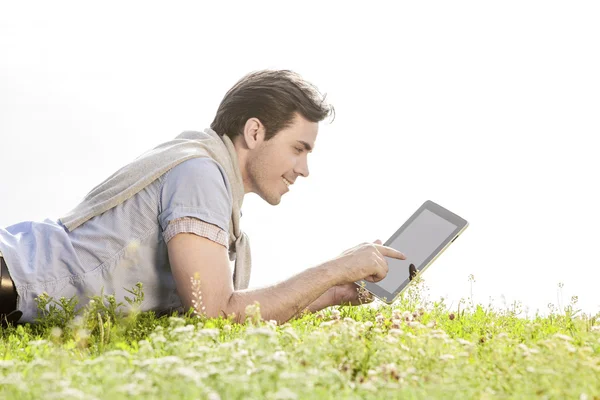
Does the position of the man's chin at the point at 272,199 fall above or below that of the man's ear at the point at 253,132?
below

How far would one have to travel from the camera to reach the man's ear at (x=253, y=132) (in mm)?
5664

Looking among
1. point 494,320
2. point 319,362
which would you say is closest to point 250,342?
point 319,362

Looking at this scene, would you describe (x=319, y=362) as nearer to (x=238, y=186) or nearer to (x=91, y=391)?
(x=91, y=391)

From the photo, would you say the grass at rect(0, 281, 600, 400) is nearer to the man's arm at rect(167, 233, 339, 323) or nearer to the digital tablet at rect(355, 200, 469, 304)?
the man's arm at rect(167, 233, 339, 323)

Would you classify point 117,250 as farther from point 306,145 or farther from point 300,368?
point 300,368

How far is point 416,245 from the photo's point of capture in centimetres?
591

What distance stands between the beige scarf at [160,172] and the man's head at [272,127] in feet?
0.46

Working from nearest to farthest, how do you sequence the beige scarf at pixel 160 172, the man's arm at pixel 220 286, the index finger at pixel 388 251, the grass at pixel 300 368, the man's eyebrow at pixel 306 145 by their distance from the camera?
the grass at pixel 300 368 → the man's arm at pixel 220 286 → the beige scarf at pixel 160 172 → the index finger at pixel 388 251 → the man's eyebrow at pixel 306 145

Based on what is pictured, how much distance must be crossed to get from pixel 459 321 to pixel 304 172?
5.56ft

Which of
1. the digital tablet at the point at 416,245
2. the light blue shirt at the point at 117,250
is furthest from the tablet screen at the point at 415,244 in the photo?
the light blue shirt at the point at 117,250

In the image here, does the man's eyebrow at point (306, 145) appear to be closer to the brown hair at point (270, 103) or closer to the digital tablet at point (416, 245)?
the brown hair at point (270, 103)

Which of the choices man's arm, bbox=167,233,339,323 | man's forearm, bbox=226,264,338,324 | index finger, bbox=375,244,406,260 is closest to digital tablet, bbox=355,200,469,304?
index finger, bbox=375,244,406,260

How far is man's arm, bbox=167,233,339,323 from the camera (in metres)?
4.70

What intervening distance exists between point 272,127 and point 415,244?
1510 mm
